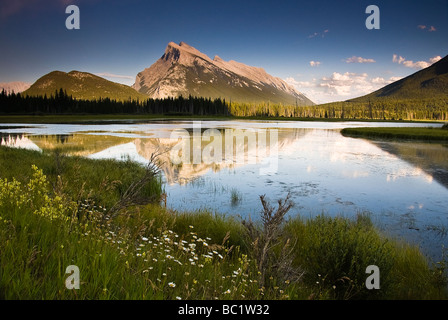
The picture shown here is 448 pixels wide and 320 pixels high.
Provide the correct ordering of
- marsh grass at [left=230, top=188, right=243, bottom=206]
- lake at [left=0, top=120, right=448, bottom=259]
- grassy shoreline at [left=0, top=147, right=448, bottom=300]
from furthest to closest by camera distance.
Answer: marsh grass at [left=230, top=188, right=243, bottom=206] < lake at [left=0, top=120, right=448, bottom=259] < grassy shoreline at [left=0, top=147, right=448, bottom=300]

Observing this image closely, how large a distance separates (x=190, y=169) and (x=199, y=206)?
9.63m

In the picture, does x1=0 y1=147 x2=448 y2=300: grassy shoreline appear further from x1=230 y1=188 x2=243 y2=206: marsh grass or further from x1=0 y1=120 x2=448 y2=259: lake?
x1=230 y1=188 x2=243 y2=206: marsh grass

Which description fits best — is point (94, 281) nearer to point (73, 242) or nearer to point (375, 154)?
point (73, 242)

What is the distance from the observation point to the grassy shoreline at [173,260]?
13.2ft

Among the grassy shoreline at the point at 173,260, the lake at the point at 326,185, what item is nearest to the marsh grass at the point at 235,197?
the lake at the point at 326,185

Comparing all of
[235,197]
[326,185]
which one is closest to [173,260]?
[235,197]

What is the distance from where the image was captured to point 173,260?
5961mm

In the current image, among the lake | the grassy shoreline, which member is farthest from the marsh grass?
the grassy shoreline

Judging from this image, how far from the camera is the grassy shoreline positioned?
13.2ft

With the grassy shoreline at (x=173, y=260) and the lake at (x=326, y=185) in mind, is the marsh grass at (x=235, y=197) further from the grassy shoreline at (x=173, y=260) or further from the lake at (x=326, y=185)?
the grassy shoreline at (x=173, y=260)

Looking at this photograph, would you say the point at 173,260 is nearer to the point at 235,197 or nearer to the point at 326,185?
the point at 235,197

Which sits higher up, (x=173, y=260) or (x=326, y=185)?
(x=173, y=260)

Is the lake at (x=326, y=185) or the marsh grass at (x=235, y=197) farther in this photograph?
the marsh grass at (x=235, y=197)
